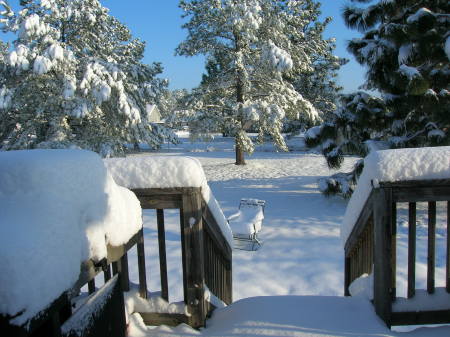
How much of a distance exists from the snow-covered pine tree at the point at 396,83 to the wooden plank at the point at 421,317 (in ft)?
12.9

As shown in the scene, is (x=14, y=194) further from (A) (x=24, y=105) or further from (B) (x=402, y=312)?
(A) (x=24, y=105)

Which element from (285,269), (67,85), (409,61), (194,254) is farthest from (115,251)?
(67,85)

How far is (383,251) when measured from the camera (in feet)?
6.73

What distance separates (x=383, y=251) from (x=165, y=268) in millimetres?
1396

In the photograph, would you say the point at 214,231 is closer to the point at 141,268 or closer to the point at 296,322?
the point at 141,268

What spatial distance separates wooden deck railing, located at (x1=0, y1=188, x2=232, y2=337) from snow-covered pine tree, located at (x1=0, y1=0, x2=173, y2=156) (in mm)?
8208

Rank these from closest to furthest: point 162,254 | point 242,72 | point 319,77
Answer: point 162,254 < point 242,72 < point 319,77

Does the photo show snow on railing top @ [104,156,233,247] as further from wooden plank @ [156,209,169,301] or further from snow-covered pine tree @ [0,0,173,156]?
snow-covered pine tree @ [0,0,173,156]

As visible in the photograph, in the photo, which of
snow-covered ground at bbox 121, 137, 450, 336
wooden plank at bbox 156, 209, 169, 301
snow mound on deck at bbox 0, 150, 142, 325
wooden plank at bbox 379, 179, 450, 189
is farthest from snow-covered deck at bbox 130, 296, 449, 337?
snow mound on deck at bbox 0, 150, 142, 325

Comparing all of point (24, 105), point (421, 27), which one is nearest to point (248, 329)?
point (421, 27)

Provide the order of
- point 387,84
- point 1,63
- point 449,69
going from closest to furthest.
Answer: point 449,69 → point 387,84 → point 1,63

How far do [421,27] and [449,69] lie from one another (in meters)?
1.15

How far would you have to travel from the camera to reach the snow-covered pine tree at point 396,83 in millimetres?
5336

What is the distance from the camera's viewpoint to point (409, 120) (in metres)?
6.65
